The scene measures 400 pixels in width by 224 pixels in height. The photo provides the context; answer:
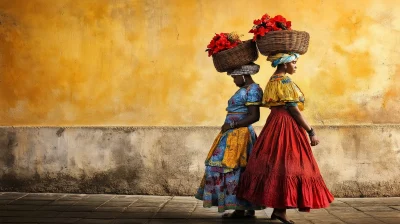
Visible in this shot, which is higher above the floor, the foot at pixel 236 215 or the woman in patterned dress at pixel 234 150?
the woman in patterned dress at pixel 234 150

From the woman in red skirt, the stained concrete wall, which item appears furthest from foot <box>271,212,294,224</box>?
the stained concrete wall

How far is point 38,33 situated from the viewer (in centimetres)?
798

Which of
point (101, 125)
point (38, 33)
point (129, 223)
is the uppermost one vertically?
point (38, 33)

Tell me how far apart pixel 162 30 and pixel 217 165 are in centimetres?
240

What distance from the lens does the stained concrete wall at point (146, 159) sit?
774 centimetres

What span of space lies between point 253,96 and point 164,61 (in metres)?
2.04

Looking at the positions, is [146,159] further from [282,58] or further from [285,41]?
[285,41]

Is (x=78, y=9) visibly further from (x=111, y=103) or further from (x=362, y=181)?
(x=362, y=181)

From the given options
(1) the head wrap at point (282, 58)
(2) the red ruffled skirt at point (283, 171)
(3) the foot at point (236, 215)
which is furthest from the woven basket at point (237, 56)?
(3) the foot at point (236, 215)

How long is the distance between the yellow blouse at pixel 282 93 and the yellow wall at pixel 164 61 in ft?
6.04

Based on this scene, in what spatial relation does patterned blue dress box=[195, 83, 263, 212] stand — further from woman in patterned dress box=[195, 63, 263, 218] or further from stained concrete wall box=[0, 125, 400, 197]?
stained concrete wall box=[0, 125, 400, 197]

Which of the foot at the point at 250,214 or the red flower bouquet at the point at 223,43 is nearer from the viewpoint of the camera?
the red flower bouquet at the point at 223,43

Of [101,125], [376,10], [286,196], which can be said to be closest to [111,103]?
[101,125]

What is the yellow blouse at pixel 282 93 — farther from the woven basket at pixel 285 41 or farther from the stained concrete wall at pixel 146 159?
the stained concrete wall at pixel 146 159
